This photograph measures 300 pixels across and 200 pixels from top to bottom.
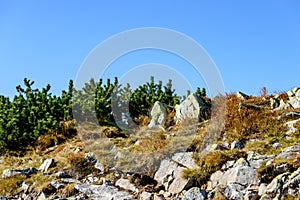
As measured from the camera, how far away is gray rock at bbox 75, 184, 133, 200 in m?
11.6

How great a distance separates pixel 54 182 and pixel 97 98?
658 centimetres

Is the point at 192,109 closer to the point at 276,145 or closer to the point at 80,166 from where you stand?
the point at 276,145

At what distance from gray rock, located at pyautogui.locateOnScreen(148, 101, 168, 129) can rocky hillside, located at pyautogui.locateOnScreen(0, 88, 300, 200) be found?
0.04 meters

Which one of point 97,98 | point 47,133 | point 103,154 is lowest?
point 103,154

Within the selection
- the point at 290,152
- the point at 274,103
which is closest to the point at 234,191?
the point at 290,152

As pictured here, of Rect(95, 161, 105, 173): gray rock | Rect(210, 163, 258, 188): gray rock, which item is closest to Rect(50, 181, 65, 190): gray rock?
Rect(95, 161, 105, 173): gray rock

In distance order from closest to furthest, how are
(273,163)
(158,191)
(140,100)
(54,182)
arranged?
1. (273,163)
2. (158,191)
3. (54,182)
4. (140,100)

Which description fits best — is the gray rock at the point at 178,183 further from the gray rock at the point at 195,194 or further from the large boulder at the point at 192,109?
the large boulder at the point at 192,109

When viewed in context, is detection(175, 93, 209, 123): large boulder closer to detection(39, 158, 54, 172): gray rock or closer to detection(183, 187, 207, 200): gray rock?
detection(39, 158, 54, 172): gray rock

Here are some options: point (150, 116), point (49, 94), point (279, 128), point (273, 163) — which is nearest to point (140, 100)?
point (150, 116)

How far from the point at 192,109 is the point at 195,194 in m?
6.87

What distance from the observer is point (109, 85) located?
20.0 m

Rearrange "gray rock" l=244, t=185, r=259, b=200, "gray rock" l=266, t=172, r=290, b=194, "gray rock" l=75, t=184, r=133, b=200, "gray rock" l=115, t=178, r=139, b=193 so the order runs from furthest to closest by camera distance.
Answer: "gray rock" l=115, t=178, r=139, b=193, "gray rock" l=75, t=184, r=133, b=200, "gray rock" l=244, t=185, r=259, b=200, "gray rock" l=266, t=172, r=290, b=194

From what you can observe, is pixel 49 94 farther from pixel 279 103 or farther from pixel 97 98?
pixel 279 103
